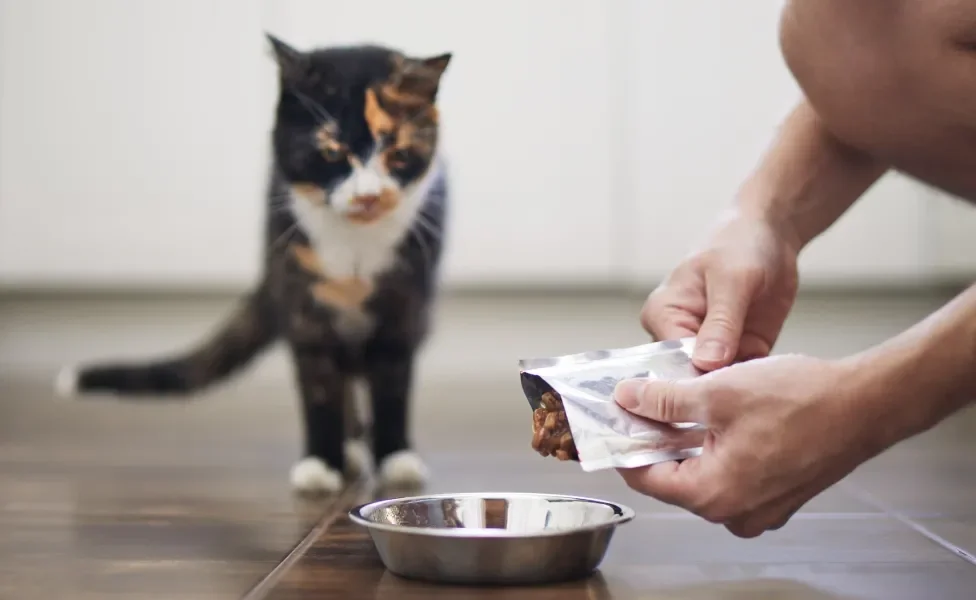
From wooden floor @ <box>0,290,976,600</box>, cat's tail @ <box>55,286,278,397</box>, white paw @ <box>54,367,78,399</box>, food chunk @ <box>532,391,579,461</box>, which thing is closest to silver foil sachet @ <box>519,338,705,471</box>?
food chunk @ <box>532,391,579,461</box>

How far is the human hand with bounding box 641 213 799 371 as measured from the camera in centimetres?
89

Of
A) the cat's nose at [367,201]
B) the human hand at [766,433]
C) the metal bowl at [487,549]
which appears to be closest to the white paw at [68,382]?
the cat's nose at [367,201]

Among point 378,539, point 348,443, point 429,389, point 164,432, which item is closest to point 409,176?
point 348,443

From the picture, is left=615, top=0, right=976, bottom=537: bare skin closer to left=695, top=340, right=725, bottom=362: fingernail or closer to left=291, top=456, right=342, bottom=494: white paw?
left=695, top=340, right=725, bottom=362: fingernail

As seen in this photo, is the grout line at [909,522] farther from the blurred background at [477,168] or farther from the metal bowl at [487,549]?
the blurred background at [477,168]

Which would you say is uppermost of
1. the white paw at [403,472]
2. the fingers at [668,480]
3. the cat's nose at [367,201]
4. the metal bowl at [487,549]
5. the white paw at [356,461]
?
the cat's nose at [367,201]

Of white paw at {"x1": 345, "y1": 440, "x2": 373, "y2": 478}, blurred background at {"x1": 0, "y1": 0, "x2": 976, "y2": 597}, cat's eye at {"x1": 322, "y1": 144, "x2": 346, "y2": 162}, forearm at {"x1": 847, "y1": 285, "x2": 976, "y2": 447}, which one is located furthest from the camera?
blurred background at {"x1": 0, "y1": 0, "x2": 976, "y2": 597}

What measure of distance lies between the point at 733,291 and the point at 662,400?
19cm

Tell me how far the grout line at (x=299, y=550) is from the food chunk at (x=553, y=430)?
0.75ft

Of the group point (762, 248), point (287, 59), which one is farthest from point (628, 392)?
point (287, 59)

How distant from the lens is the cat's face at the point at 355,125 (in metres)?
1.20

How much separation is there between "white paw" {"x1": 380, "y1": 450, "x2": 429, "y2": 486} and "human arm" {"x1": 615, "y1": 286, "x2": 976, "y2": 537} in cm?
57

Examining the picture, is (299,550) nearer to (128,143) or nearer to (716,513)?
(716,513)

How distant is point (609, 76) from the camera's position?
2.63 metres
